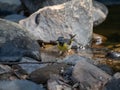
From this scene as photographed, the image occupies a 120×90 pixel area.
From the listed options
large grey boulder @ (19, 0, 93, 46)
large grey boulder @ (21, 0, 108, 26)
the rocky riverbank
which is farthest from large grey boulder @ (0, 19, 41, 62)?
large grey boulder @ (21, 0, 108, 26)

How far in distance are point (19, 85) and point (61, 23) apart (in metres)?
3.74

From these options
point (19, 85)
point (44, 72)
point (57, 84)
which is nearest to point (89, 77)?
point (57, 84)

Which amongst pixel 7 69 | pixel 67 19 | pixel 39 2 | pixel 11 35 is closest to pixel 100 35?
pixel 67 19

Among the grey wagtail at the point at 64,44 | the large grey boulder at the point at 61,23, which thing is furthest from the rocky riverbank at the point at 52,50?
the grey wagtail at the point at 64,44

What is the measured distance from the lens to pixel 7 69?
18.9 feet

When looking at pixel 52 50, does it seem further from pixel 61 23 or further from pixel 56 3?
pixel 56 3

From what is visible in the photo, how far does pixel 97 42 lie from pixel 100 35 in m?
0.52

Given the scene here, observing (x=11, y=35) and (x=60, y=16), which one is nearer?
(x=11, y=35)

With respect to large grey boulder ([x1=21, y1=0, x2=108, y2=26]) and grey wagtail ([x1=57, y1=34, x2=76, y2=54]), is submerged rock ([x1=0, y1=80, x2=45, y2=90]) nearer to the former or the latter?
grey wagtail ([x1=57, y1=34, x2=76, y2=54])

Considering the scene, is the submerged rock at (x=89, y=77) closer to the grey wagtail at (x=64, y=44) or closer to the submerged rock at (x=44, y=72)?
the submerged rock at (x=44, y=72)

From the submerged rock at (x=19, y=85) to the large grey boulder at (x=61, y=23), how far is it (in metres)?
3.29

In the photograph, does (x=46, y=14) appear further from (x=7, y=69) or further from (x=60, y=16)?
(x=7, y=69)

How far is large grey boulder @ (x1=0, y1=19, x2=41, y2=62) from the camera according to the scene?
6758mm

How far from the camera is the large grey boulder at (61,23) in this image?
8.52 metres
